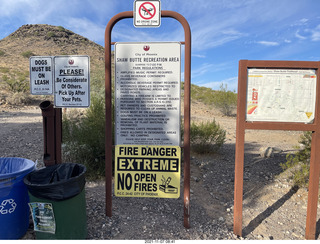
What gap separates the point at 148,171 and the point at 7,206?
1589 mm

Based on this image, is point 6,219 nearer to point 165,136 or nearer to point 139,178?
point 139,178

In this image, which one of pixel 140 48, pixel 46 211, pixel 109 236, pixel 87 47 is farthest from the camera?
pixel 87 47

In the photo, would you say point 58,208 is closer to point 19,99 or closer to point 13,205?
point 13,205

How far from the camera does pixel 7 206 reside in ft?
8.67

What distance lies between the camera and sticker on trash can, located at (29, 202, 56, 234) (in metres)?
2.53

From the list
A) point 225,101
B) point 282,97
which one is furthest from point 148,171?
point 225,101

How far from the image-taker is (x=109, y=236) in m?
2.94

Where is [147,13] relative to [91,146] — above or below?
above

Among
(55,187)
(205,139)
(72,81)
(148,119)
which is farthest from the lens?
(205,139)

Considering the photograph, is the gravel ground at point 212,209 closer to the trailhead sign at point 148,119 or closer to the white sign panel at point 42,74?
the trailhead sign at point 148,119

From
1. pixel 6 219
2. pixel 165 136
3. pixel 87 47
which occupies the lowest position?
pixel 6 219

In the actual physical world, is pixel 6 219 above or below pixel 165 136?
below

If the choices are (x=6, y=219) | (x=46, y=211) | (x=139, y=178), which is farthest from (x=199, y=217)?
(x=6, y=219)

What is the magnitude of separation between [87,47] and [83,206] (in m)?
55.8
